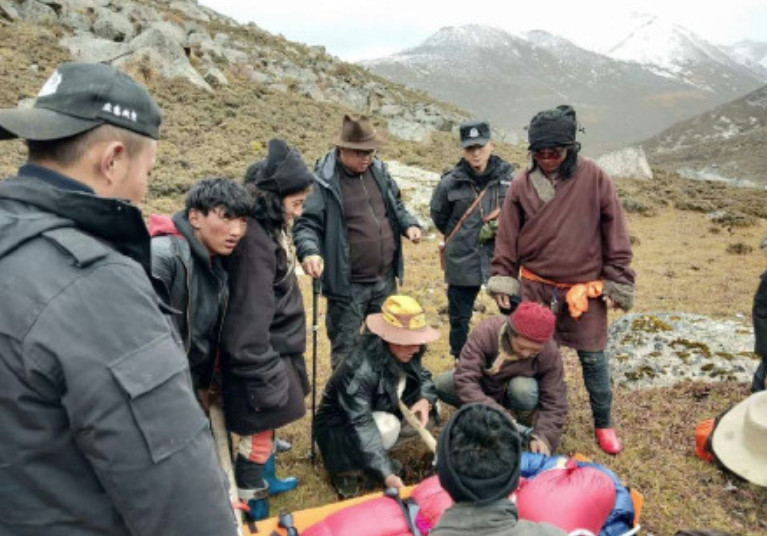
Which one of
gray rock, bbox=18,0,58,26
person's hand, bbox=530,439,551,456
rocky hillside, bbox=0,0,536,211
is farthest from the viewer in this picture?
gray rock, bbox=18,0,58,26

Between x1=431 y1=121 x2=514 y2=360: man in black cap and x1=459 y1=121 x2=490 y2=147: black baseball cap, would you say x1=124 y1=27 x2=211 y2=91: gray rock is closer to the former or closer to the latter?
x1=431 y1=121 x2=514 y2=360: man in black cap

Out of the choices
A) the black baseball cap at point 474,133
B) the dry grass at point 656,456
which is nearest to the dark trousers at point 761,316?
the dry grass at point 656,456

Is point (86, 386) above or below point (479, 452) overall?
above

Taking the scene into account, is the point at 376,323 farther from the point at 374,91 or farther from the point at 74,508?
the point at 374,91

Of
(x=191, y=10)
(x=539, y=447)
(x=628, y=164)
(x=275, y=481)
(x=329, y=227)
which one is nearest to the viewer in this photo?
(x=539, y=447)

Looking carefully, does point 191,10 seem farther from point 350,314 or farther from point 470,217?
point 350,314

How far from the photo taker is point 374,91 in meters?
34.3

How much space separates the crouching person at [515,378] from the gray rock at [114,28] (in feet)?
86.4

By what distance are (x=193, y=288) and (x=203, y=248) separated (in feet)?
0.73

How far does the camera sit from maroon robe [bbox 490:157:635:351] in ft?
14.6

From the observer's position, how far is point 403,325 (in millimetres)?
4047

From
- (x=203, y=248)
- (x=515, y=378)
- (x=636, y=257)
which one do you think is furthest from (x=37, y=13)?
(x=515, y=378)

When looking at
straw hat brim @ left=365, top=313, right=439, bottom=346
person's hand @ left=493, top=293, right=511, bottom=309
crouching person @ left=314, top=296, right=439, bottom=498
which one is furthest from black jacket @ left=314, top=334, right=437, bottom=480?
person's hand @ left=493, top=293, right=511, bottom=309

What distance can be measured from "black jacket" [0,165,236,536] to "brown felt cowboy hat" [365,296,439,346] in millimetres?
2508
